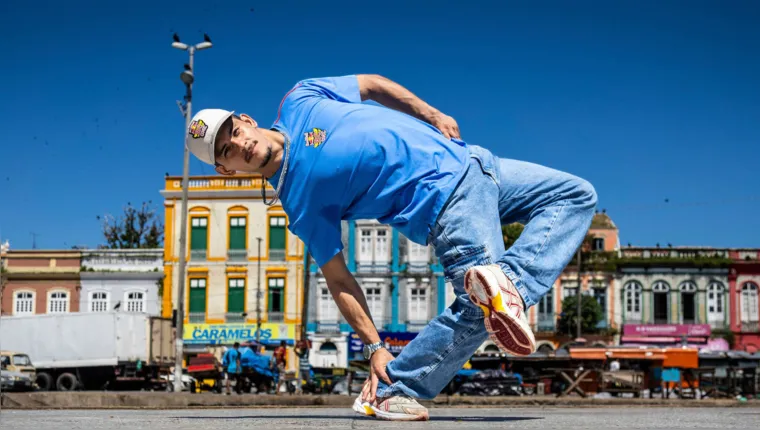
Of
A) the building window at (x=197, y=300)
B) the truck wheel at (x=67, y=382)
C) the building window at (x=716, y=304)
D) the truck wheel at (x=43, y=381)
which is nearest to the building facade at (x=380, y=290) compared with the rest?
the building window at (x=197, y=300)

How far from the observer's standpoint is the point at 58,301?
144 ft

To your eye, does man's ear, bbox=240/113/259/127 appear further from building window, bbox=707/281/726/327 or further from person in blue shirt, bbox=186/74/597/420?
building window, bbox=707/281/726/327

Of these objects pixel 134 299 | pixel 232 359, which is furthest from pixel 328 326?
pixel 232 359

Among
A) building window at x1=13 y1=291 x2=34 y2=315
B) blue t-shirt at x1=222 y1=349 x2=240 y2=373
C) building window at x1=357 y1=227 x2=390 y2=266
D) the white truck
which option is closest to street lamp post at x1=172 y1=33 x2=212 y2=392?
the white truck

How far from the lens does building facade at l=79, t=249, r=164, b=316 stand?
43656mm

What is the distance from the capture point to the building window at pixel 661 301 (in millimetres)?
45753

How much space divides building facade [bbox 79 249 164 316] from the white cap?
136ft

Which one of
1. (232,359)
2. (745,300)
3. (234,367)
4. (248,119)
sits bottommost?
(234,367)

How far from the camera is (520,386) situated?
21.6 m

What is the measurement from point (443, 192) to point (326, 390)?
19771mm

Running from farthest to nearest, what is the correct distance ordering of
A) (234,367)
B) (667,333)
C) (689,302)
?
1. (689,302)
2. (667,333)
3. (234,367)

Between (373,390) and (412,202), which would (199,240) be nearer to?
(373,390)

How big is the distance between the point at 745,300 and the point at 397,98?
153ft

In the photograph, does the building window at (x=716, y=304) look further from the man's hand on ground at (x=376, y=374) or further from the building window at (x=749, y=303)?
the man's hand on ground at (x=376, y=374)
